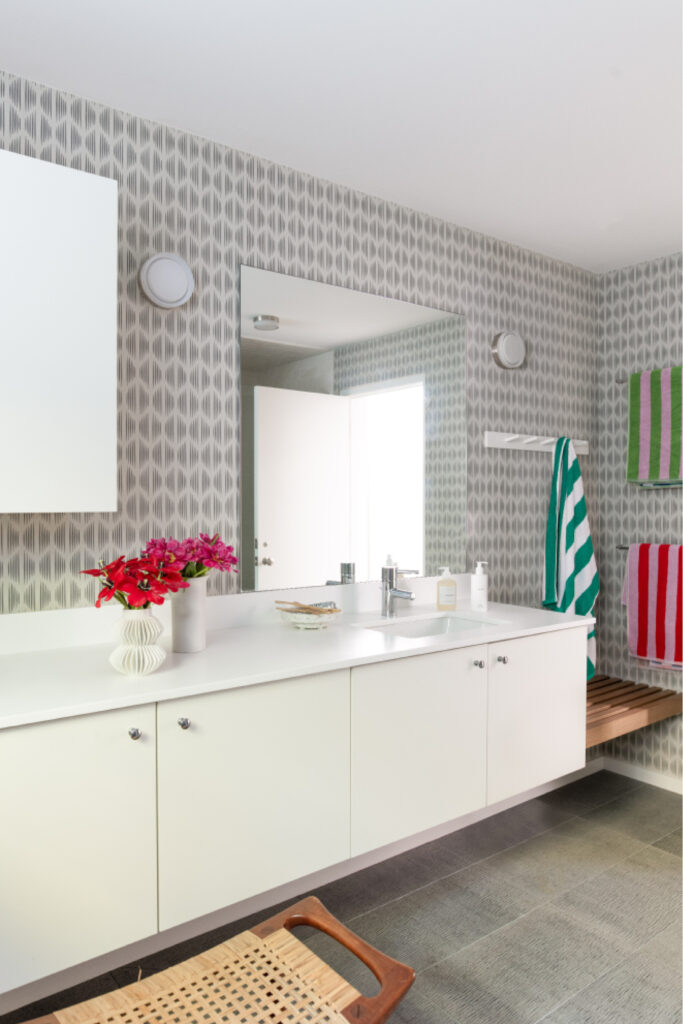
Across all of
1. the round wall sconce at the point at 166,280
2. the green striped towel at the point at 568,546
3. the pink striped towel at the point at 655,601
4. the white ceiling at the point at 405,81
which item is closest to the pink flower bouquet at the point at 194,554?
the round wall sconce at the point at 166,280

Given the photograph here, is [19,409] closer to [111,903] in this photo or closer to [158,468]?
[158,468]

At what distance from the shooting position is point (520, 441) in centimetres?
315

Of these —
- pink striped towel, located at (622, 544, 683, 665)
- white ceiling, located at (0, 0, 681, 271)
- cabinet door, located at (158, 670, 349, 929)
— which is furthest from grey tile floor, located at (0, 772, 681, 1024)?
white ceiling, located at (0, 0, 681, 271)

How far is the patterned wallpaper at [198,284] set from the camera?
6.44 feet

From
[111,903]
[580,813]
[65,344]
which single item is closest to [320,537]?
[65,344]

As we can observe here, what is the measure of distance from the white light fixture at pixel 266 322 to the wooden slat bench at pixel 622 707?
75.6 inches

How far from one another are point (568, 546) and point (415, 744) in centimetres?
149

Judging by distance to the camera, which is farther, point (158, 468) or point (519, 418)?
point (519, 418)

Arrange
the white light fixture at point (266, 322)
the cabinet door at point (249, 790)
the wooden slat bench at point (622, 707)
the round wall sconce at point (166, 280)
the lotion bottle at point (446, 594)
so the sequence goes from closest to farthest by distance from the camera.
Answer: the cabinet door at point (249, 790) → the round wall sconce at point (166, 280) → the white light fixture at point (266, 322) → the lotion bottle at point (446, 594) → the wooden slat bench at point (622, 707)

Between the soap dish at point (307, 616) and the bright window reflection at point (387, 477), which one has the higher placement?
the bright window reflection at point (387, 477)

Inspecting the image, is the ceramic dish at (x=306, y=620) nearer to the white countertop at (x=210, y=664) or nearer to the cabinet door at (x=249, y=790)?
the white countertop at (x=210, y=664)

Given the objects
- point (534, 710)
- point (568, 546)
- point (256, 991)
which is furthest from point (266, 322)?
point (256, 991)

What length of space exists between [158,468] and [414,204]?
1.44 m

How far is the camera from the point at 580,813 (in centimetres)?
301
